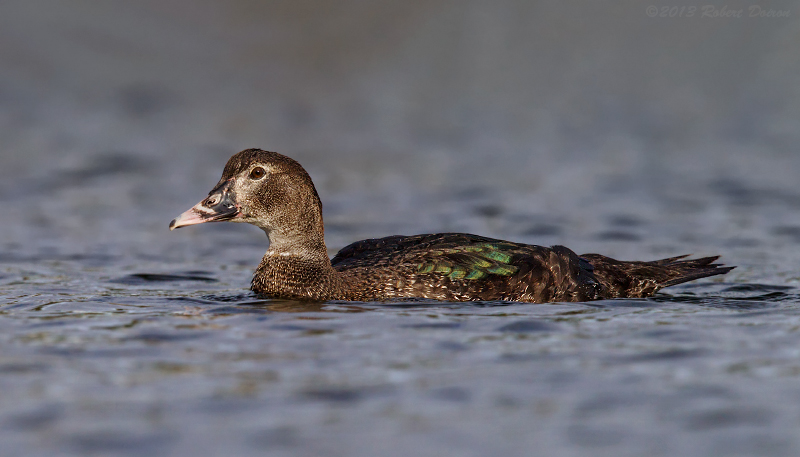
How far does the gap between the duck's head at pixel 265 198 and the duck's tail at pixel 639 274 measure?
2.70 m

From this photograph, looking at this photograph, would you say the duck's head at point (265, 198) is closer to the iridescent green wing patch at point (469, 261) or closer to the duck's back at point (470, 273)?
the duck's back at point (470, 273)

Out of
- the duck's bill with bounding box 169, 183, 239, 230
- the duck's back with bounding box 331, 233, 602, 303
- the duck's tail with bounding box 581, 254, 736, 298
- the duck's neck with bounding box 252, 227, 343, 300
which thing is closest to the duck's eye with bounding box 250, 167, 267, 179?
the duck's bill with bounding box 169, 183, 239, 230

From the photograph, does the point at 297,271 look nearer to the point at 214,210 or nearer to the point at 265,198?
the point at 265,198

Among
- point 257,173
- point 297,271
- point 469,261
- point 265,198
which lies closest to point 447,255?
point 469,261

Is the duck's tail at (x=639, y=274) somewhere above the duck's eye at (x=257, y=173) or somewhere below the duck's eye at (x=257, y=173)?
below

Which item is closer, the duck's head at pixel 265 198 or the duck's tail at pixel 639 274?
the duck's head at pixel 265 198

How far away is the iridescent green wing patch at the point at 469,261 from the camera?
9773 millimetres

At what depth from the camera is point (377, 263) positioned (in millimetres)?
9984

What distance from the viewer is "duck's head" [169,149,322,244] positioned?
387 inches

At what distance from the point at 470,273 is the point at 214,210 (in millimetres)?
2329

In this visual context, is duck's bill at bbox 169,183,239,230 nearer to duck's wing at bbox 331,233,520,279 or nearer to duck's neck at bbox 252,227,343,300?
duck's neck at bbox 252,227,343,300

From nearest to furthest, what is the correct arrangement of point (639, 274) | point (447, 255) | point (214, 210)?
1. point (214, 210)
2. point (447, 255)
3. point (639, 274)

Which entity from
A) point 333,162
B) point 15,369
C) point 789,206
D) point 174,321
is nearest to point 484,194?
point 333,162

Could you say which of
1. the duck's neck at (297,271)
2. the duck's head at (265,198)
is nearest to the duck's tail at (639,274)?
the duck's neck at (297,271)
